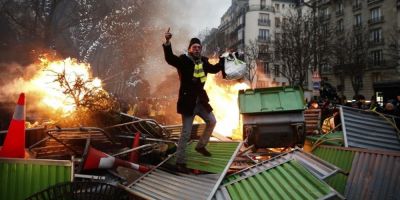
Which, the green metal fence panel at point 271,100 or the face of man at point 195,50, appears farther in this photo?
the green metal fence panel at point 271,100

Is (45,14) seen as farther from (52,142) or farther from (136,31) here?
(52,142)

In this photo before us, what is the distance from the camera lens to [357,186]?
500cm

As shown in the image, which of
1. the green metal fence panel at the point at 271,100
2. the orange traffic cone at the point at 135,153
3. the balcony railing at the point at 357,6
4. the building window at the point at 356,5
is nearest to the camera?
the orange traffic cone at the point at 135,153

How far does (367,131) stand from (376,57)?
39.5 m

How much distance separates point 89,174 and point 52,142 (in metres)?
1.47

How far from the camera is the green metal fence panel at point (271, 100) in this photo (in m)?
7.18

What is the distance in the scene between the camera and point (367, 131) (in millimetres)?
6805

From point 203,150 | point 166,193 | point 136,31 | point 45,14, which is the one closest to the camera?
point 166,193

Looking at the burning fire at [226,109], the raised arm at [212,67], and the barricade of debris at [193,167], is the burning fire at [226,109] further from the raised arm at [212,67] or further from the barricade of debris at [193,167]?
the raised arm at [212,67]

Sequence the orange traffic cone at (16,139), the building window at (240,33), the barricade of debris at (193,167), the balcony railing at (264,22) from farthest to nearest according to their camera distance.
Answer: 1. the building window at (240,33)
2. the balcony railing at (264,22)
3. the orange traffic cone at (16,139)
4. the barricade of debris at (193,167)

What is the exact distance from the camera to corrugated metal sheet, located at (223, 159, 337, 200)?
3902 mm

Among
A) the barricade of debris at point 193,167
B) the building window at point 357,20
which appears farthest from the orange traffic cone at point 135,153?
the building window at point 357,20

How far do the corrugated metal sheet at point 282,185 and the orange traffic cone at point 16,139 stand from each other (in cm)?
265

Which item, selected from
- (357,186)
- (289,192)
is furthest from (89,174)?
(357,186)
